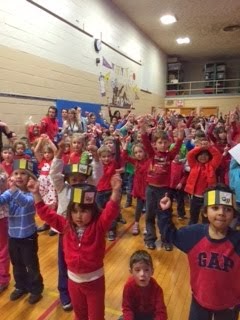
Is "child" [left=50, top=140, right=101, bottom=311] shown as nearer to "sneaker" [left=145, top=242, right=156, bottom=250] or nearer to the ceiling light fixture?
"sneaker" [left=145, top=242, right=156, bottom=250]

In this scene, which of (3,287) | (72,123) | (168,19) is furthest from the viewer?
(168,19)

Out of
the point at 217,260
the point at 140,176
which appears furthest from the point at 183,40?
the point at 217,260

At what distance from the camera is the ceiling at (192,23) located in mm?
9539

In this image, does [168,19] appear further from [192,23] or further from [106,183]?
[106,183]

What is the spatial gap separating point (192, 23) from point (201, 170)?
9204 millimetres

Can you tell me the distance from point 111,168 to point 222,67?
44.1ft

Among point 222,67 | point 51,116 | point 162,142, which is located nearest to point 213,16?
point 222,67

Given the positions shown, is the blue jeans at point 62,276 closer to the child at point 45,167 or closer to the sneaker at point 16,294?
the sneaker at point 16,294

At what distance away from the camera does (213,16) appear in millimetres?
10477

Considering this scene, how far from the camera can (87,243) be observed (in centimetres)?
185

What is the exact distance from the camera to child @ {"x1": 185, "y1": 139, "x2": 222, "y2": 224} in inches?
141

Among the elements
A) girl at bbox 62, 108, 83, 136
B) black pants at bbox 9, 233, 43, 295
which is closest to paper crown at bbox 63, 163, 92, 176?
black pants at bbox 9, 233, 43, 295

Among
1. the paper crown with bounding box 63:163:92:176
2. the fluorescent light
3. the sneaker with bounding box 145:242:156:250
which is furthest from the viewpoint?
the fluorescent light

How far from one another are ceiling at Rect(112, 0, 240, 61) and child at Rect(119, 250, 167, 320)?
8.91 metres
